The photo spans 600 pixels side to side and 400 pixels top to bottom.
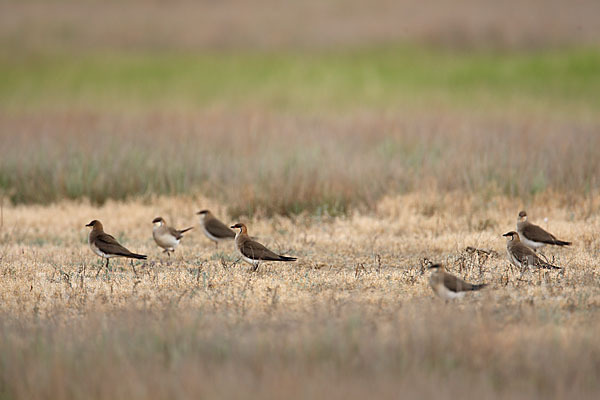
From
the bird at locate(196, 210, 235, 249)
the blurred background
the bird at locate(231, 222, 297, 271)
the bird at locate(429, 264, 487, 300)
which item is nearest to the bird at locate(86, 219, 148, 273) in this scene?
the bird at locate(231, 222, 297, 271)

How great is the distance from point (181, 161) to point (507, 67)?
23.9m

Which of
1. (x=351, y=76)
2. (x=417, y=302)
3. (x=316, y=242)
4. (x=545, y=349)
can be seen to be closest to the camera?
(x=545, y=349)

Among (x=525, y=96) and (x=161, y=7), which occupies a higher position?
(x=161, y=7)

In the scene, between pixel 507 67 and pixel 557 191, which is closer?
pixel 557 191

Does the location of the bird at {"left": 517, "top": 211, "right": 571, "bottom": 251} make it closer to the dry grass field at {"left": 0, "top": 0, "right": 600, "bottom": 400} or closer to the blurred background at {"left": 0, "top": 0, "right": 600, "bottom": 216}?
the dry grass field at {"left": 0, "top": 0, "right": 600, "bottom": 400}

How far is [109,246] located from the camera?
960cm

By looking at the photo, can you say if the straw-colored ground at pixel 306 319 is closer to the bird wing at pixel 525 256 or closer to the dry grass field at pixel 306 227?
the dry grass field at pixel 306 227

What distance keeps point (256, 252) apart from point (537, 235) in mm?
3633

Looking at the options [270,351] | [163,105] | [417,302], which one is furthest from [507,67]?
[270,351]

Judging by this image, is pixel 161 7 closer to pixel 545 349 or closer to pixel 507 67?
pixel 507 67

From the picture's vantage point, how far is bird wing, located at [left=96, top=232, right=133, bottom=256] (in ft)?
31.2

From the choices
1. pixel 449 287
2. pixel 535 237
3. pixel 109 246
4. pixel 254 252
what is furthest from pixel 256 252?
pixel 535 237

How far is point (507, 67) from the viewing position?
3634 cm

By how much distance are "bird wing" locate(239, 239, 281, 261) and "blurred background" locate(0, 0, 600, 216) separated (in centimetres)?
417
